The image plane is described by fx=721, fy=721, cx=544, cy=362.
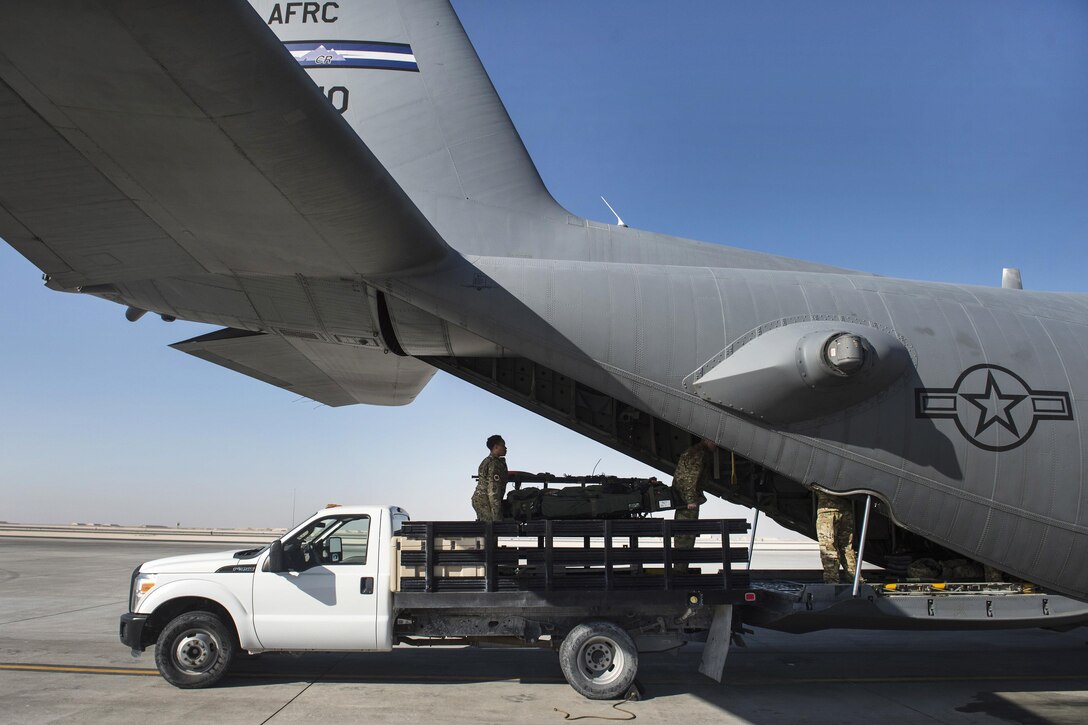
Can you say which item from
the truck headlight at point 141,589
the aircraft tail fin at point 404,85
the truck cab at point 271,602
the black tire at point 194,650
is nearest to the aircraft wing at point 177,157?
the aircraft tail fin at point 404,85

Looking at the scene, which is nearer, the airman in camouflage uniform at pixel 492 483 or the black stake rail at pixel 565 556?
the black stake rail at pixel 565 556

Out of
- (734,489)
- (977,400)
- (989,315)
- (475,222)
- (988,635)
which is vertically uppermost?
(475,222)

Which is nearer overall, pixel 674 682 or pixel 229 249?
pixel 229 249

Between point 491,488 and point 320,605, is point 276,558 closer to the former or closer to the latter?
point 320,605

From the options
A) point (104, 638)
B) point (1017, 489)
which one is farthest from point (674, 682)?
point (104, 638)

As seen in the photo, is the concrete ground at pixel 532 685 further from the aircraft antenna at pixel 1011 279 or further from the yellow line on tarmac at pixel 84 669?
the aircraft antenna at pixel 1011 279

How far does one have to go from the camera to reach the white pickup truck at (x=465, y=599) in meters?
7.27

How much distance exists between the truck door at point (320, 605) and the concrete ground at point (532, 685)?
1.68ft

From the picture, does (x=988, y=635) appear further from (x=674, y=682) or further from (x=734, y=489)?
(x=674, y=682)

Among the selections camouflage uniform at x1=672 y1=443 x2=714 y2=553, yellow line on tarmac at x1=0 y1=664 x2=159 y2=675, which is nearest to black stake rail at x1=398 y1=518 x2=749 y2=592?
camouflage uniform at x1=672 y1=443 x2=714 y2=553

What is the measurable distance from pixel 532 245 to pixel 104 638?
7.93 metres

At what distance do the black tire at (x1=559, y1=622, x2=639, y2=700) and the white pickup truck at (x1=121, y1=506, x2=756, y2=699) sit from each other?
0.01m

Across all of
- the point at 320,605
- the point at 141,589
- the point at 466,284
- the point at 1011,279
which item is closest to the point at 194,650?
the point at 141,589

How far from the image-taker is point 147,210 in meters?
5.75
